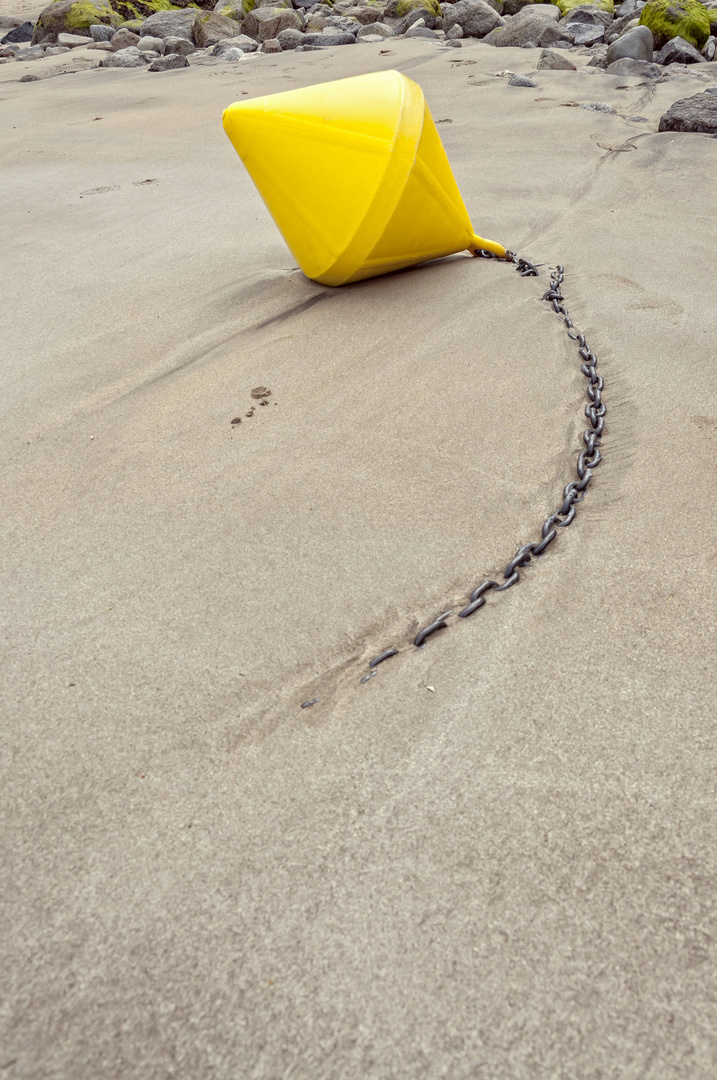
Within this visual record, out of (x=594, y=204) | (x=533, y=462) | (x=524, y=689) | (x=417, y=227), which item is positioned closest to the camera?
(x=524, y=689)

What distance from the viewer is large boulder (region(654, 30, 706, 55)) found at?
7594mm

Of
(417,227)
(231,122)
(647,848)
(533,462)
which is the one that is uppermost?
(231,122)

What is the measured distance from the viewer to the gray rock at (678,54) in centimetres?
759

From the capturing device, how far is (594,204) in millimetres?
3945

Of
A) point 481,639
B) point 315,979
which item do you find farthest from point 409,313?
point 315,979

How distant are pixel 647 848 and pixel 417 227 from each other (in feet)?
8.22

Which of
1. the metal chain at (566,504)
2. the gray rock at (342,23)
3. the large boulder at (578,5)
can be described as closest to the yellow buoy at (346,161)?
the metal chain at (566,504)

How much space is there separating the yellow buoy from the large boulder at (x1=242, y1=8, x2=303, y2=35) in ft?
31.6

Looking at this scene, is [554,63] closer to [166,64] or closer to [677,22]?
[677,22]

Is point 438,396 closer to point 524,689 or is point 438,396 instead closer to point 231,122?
point 524,689

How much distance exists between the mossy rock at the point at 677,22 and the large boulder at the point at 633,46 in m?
0.80

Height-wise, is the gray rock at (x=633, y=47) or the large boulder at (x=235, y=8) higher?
the large boulder at (x=235, y=8)

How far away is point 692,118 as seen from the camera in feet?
16.6

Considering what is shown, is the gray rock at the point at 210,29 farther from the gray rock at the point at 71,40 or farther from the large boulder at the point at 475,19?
the large boulder at the point at 475,19
